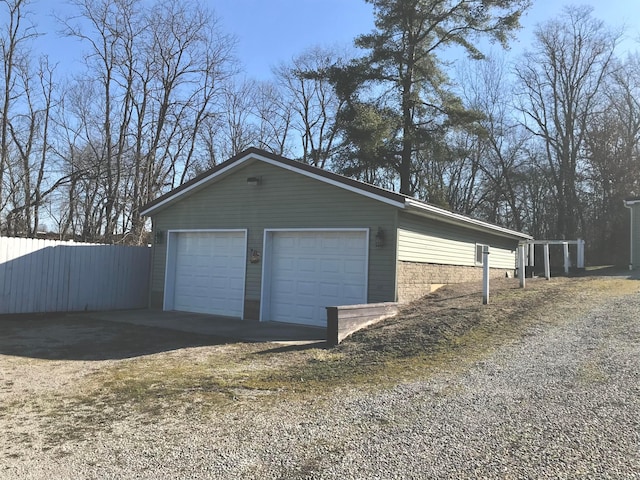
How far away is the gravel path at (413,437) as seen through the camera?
370 cm

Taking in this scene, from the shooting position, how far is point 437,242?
12180mm

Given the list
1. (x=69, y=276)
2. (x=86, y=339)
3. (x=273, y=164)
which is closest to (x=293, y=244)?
(x=273, y=164)

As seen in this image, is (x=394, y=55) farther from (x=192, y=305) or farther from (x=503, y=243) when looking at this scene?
(x=192, y=305)

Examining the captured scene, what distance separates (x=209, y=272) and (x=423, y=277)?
5.67 metres

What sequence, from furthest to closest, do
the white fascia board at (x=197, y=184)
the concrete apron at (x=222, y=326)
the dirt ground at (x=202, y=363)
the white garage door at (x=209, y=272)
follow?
the white garage door at (x=209, y=272), the white fascia board at (x=197, y=184), the concrete apron at (x=222, y=326), the dirt ground at (x=202, y=363)

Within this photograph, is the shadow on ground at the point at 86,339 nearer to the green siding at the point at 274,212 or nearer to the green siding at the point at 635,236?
the green siding at the point at 274,212

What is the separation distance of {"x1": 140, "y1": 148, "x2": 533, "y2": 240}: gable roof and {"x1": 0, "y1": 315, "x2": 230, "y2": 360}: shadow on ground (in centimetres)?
390

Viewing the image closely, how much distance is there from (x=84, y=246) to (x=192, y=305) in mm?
3364

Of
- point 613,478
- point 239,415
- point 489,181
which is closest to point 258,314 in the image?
point 239,415

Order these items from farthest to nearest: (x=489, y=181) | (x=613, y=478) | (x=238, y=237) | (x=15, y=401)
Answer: (x=489, y=181), (x=238, y=237), (x=15, y=401), (x=613, y=478)

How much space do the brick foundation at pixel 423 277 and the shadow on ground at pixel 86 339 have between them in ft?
12.4

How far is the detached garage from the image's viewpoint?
10.7 meters

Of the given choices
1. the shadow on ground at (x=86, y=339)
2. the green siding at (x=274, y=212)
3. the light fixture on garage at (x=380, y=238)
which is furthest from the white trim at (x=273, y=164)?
the shadow on ground at (x=86, y=339)

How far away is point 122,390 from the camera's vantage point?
19.8ft
